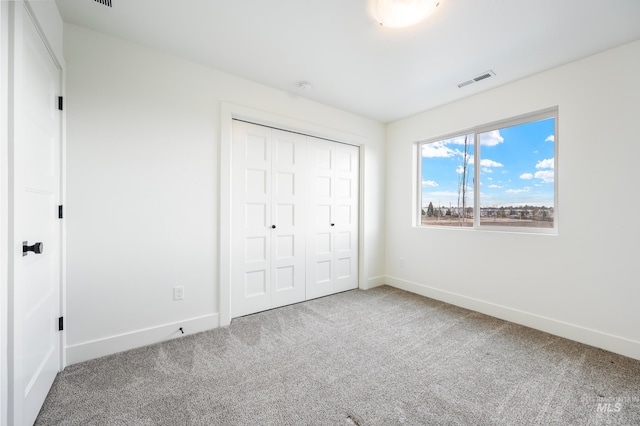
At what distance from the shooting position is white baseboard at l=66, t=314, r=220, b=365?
2.01 metres

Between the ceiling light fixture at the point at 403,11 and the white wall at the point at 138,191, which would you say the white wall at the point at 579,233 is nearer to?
the ceiling light fixture at the point at 403,11

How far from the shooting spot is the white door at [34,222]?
1245 millimetres

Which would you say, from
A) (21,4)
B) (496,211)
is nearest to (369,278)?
(496,211)

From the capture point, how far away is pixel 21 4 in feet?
4.23

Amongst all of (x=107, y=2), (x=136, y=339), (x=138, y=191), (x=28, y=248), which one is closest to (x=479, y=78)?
(x=107, y=2)

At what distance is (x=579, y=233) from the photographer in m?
2.40

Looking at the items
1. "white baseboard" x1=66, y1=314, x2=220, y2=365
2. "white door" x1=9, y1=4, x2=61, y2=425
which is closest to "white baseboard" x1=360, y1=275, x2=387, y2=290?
"white baseboard" x1=66, y1=314, x2=220, y2=365

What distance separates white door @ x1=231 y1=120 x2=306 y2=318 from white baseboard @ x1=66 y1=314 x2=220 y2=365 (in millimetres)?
362

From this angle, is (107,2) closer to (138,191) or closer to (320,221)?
(138,191)

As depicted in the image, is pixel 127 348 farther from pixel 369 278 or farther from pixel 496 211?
pixel 496 211

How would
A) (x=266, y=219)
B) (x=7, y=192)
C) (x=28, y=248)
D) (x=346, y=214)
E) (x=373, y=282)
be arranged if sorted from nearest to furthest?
(x=7, y=192) < (x=28, y=248) < (x=266, y=219) < (x=346, y=214) < (x=373, y=282)

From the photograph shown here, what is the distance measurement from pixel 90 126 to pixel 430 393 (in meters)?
3.10

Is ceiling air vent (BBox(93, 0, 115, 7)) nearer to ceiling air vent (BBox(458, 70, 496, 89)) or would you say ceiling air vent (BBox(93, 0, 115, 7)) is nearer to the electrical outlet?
the electrical outlet

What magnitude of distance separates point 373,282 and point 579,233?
94.4 inches
